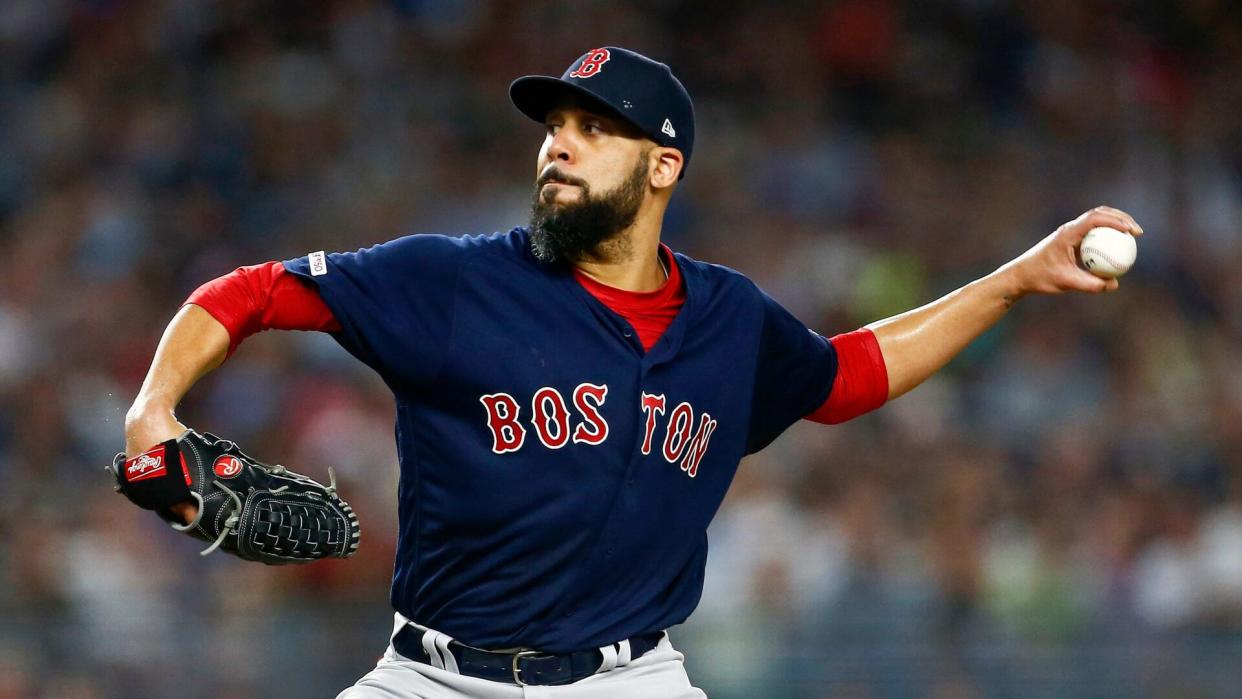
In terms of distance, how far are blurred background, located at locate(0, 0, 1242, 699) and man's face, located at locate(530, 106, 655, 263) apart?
2.64 m

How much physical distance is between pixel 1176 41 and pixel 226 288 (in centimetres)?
777

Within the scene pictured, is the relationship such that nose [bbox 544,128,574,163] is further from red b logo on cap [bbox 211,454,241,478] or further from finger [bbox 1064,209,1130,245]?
finger [bbox 1064,209,1130,245]

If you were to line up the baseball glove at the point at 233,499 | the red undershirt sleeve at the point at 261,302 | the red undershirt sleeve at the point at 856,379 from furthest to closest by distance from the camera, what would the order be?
the red undershirt sleeve at the point at 856,379
the red undershirt sleeve at the point at 261,302
the baseball glove at the point at 233,499

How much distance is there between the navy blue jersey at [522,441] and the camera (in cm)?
309

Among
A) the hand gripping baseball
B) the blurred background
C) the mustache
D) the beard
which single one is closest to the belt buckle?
the beard

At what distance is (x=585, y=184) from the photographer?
328cm

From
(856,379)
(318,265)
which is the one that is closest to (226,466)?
(318,265)

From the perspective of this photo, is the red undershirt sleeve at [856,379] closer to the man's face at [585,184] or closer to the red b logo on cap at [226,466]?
the man's face at [585,184]

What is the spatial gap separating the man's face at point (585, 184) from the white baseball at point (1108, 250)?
3.43 feet

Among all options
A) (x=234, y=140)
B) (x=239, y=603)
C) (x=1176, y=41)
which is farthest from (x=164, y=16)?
(x=1176, y=41)

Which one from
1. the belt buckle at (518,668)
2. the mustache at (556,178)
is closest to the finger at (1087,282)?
the mustache at (556,178)

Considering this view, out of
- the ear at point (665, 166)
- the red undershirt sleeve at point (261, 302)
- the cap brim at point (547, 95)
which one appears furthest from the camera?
the ear at point (665, 166)

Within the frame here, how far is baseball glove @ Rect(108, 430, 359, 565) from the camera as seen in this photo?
2.67 meters

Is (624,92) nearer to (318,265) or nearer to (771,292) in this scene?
(318,265)
